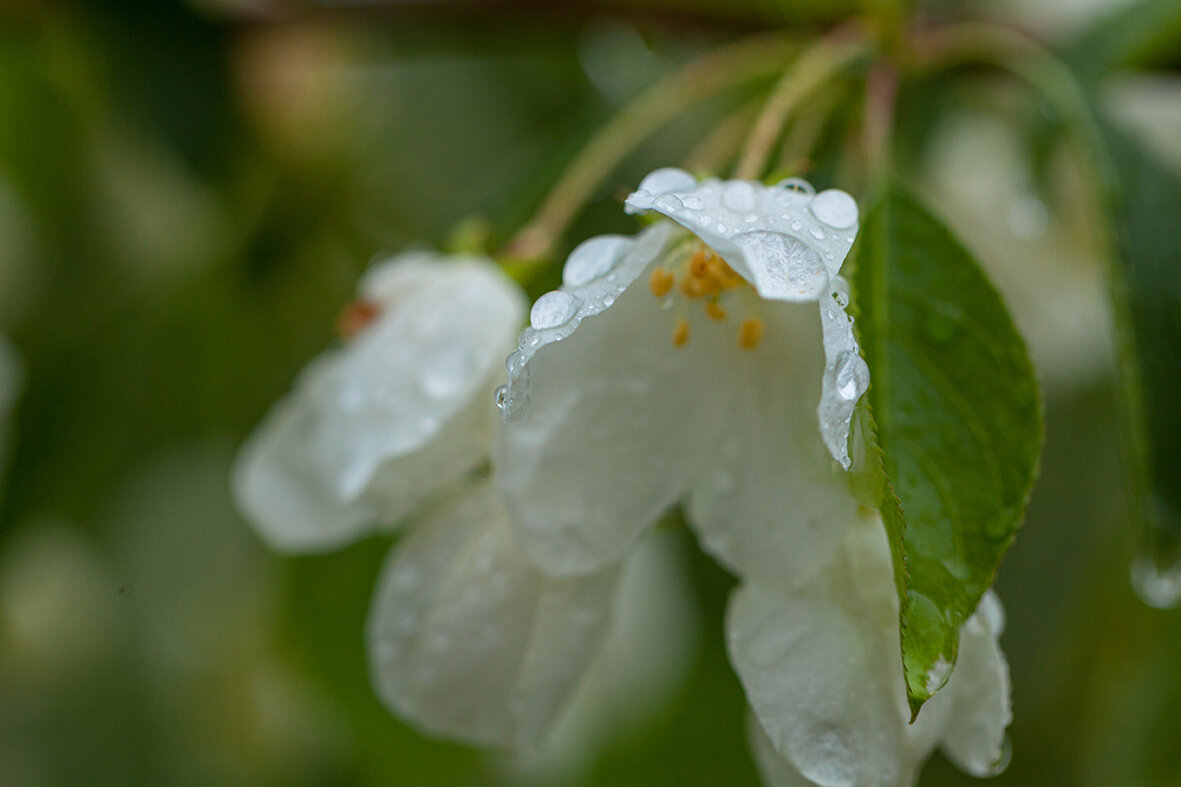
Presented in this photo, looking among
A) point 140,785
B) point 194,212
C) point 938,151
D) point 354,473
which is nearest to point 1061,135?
point 938,151

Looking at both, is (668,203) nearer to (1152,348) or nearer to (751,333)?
(751,333)

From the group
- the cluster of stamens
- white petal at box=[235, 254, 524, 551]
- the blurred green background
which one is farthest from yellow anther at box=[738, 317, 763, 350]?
the blurred green background

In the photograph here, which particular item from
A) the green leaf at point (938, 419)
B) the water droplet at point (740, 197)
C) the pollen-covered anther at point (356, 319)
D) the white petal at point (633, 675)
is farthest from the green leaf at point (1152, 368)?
the white petal at point (633, 675)

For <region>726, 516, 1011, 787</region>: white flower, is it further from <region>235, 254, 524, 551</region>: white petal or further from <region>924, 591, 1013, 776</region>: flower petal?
<region>235, 254, 524, 551</region>: white petal

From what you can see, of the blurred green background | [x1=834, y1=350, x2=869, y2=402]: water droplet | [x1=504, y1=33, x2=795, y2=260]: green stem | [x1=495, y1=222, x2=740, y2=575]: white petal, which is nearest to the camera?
[x1=834, y1=350, x2=869, y2=402]: water droplet

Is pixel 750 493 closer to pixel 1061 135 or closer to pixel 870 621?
pixel 870 621

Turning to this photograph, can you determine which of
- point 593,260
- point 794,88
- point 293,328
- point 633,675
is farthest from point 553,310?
point 633,675

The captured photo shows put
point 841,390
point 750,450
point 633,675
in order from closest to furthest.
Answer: point 841,390, point 750,450, point 633,675
